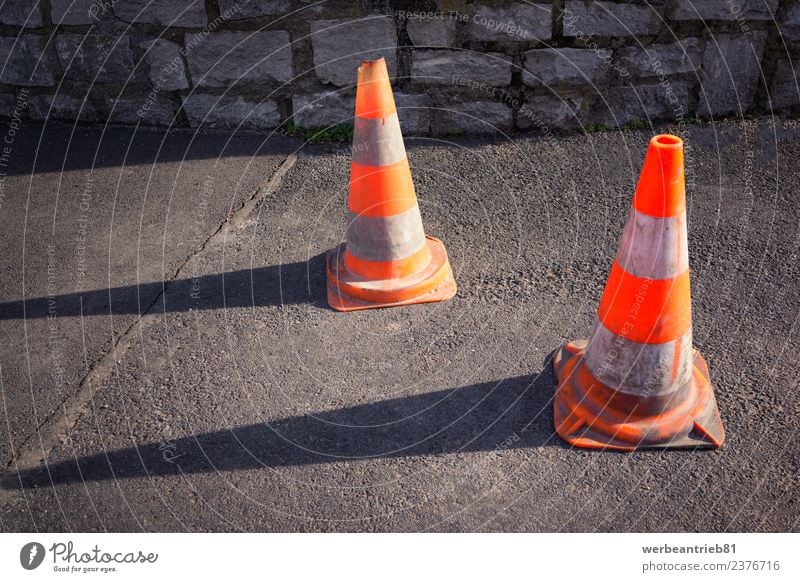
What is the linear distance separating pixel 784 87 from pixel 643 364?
120 inches

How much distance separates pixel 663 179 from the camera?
2.42 metres

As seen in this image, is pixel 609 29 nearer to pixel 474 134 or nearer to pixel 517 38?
pixel 517 38

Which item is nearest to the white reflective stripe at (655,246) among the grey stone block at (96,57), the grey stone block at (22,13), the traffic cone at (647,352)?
the traffic cone at (647,352)

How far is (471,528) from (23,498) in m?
1.61

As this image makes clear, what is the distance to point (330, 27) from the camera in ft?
14.8

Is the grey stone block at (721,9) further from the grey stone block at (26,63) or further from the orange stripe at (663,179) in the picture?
the grey stone block at (26,63)

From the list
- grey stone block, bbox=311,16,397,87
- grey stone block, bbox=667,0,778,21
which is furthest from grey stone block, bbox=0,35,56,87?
grey stone block, bbox=667,0,778,21

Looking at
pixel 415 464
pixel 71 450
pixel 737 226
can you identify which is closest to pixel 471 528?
pixel 415 464

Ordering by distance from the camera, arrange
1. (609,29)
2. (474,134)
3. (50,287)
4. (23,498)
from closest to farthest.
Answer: (23,498)
(50,287)
(609,29)
(474,134)

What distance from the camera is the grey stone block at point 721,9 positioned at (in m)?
4.36

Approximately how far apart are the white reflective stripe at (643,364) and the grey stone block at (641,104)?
2396 millimetres

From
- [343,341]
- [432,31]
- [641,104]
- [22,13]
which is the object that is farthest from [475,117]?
[22,13]

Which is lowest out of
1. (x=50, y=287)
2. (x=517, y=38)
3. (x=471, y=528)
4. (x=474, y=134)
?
(x=471, y=528)

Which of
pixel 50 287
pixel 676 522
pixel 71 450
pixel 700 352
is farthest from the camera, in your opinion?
pixel 50 287
